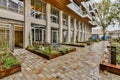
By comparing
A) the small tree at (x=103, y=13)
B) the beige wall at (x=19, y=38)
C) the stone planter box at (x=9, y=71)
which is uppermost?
the small tree at (x=103, y=13)

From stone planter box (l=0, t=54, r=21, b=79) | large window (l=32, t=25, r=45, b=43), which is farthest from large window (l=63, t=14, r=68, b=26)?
stone planter box (l=0, t=54, r=21, b=79)

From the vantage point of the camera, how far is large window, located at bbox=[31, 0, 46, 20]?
12.6m

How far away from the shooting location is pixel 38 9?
44.4 ft

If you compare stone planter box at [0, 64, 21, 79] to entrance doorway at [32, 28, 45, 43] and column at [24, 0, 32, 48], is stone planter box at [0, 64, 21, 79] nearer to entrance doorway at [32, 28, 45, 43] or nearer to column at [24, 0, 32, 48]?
column at [24, 0, 32, 48]

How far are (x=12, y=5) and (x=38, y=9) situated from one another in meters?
4.08

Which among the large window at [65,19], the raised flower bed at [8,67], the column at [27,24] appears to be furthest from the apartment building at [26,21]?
the raised flower bed at [8,67]

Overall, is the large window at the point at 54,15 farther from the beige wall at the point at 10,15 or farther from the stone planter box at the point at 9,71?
the stone planter box at the point at 9,71

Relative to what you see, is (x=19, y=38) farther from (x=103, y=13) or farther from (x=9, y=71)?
(x=103, y=13)

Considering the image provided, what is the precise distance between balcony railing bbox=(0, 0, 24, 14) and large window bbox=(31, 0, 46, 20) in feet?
6.10

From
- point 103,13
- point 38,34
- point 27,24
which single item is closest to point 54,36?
point 38,34

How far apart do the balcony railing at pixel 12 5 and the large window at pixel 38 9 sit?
1.86 meters

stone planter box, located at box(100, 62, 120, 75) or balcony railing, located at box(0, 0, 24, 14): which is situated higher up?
balcony railing, located at box(0, 0, 24, 14)

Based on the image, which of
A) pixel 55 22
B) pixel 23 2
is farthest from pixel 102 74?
pixel 55 22

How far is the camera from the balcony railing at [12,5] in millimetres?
9066
